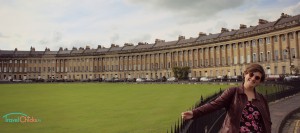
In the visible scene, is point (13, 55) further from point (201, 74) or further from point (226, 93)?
point (226, 93)

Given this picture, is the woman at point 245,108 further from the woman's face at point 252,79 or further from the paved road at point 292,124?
the paved road at point 292,124

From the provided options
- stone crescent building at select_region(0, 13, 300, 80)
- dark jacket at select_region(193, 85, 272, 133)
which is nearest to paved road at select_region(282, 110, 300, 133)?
dark jacket at select_region(193, 85, 272, 133)

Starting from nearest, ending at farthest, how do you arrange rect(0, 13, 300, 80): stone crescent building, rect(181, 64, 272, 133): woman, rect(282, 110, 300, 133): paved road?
rect(181, 64, 272, 133): woman → rect(282, 110, 300, 133): paved road → rect(0, 13, 300, 80): stone crescent building

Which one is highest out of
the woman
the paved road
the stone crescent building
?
the stone crescent building

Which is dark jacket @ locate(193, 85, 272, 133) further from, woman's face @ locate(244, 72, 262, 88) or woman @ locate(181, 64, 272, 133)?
woman's face @ locate(244, 72, 262, 88)

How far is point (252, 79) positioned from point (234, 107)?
1.63ft

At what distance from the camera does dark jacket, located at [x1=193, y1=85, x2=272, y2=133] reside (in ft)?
13.8

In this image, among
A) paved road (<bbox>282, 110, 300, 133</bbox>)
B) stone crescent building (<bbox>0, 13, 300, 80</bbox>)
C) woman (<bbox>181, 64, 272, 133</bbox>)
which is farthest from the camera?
stone crescent building (<bbox>0, 13, 300, 80</bbox>)

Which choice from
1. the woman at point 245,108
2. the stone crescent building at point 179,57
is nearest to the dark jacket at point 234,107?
the woman at point 245,108

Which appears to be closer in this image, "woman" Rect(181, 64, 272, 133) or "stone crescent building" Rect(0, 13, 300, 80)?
"woman" Rect(181, 64, 272, 133)

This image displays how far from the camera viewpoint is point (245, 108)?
14.0 ft

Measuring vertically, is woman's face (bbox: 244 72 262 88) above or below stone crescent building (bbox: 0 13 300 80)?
below

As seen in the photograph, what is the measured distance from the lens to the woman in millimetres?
4211

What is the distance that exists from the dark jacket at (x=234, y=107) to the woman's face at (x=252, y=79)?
0.12 m
